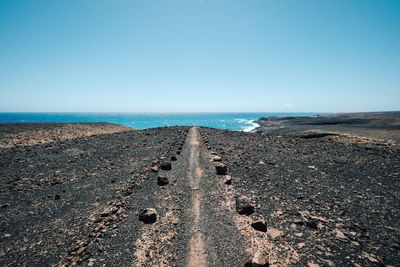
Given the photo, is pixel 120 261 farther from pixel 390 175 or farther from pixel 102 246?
pixel 390 175

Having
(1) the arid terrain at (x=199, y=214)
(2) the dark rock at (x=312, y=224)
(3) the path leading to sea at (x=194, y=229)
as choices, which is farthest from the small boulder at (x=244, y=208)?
(2) the dark rock at (x=312, y=224)

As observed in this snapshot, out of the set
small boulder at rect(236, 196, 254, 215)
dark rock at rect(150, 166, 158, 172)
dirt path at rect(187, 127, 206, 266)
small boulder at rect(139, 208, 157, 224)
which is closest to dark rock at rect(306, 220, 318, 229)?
small boulder at rect(236, 196, 254, 215)

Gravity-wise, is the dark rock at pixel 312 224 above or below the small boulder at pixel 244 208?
below

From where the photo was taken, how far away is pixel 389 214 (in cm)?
803

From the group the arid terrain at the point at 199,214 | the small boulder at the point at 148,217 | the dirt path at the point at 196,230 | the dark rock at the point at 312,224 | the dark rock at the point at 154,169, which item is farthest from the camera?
the dark rock at the point at 154,169

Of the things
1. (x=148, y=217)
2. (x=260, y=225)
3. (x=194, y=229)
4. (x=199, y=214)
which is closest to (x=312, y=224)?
(x=260, y=225)

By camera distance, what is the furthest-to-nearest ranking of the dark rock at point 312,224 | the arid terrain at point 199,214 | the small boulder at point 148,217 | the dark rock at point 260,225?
the small boulder at point 148,217
the dark rock at point 312,224
the dark rock at point 260,225
the arid terrain at point 199,214

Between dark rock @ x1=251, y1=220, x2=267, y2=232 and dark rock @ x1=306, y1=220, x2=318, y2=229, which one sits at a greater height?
dark rock @ x1=251, y1=220, x2=267, y2=232

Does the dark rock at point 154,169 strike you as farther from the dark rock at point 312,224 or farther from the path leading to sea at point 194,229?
the dark rock at point 312,224

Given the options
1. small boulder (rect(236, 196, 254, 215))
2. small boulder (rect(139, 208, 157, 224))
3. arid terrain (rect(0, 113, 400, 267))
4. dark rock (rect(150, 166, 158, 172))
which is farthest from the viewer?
dark rock (rect(150, 166, 158, 172))

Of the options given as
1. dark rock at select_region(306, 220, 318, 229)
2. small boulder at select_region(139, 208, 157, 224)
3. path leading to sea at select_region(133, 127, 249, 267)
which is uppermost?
small boulder at select_region(139, 208, 157, 224)

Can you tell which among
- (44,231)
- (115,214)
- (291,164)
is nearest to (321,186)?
(291,164)

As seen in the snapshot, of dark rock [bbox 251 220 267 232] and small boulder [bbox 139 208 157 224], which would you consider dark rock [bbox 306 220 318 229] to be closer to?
dark rock [bbox 251 220 267 232]

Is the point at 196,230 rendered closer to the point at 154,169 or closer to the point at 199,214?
the point at 199,214
